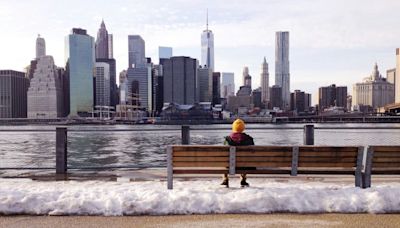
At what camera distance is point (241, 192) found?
6.51m

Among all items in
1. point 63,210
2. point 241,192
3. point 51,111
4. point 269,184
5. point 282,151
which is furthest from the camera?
point 51,111

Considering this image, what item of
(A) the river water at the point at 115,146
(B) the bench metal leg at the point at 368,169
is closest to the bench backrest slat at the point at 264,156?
(B) the bench metal leg at the point at 368,169

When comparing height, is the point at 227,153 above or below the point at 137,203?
above

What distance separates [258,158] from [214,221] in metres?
1.79

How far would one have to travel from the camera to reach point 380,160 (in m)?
7.09

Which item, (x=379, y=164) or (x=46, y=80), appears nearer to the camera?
(x=379, y=164)

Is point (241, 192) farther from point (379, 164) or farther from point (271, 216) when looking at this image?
point (379, 164)

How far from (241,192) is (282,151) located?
3.39 feet

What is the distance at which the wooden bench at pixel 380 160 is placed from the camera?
7035 mm

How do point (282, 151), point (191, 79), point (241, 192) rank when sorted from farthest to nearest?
point (191, 79), point (282, 151), point (241, 192)

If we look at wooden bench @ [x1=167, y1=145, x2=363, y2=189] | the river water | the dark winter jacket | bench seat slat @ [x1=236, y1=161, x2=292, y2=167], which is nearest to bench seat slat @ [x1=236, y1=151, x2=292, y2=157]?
wooden bench @ [x1=167, y1=145, x2=363, y2=189]

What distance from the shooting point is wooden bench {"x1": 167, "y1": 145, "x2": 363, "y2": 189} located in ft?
22.9

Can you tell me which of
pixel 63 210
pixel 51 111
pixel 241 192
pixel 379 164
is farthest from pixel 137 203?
pixel 51 111

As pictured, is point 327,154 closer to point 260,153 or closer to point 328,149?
point 328,149
